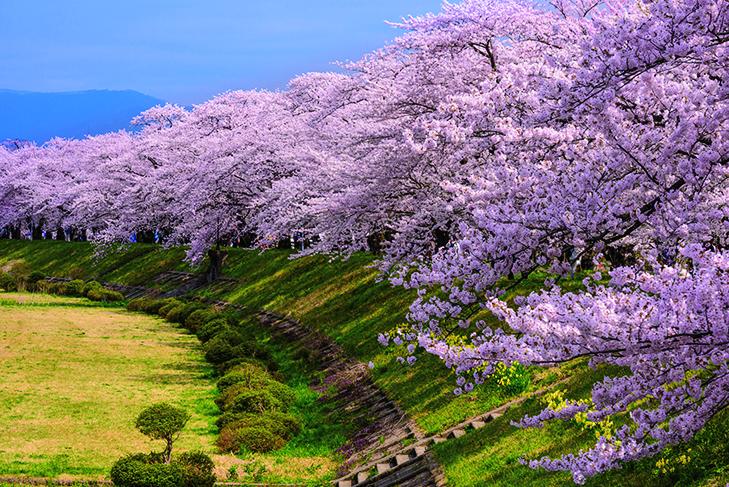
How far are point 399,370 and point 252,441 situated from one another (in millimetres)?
5568

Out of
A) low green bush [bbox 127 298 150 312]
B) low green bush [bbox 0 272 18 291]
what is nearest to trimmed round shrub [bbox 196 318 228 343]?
low green bush [bbox 127 298 150 312]

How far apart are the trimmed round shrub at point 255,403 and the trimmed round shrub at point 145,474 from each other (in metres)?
7.56

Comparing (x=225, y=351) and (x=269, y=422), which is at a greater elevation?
(x=225, y=351)

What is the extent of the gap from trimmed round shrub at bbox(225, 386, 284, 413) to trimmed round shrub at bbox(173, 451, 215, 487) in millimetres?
6282

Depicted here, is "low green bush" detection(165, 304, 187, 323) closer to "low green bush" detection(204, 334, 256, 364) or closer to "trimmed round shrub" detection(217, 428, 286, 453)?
"low green bush" detection(204, 334, 256, 364)

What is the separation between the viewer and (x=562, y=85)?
29.2 feet

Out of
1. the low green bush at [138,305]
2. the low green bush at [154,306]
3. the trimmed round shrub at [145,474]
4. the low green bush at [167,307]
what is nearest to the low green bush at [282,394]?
the trimmed round shrub at [145,474]

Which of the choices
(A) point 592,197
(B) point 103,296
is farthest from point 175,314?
(A) point 592,197

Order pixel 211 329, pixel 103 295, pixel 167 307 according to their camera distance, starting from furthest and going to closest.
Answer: pixel 103 295 → pixel 167 307 → pixel 211 329

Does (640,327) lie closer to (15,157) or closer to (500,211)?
(500,211)

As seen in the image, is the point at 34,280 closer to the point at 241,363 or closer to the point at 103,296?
the point at 103,296

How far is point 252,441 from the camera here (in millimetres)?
23656

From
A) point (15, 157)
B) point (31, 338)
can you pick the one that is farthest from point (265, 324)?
point (15, 157)

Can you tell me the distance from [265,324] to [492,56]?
23120 millimetres
